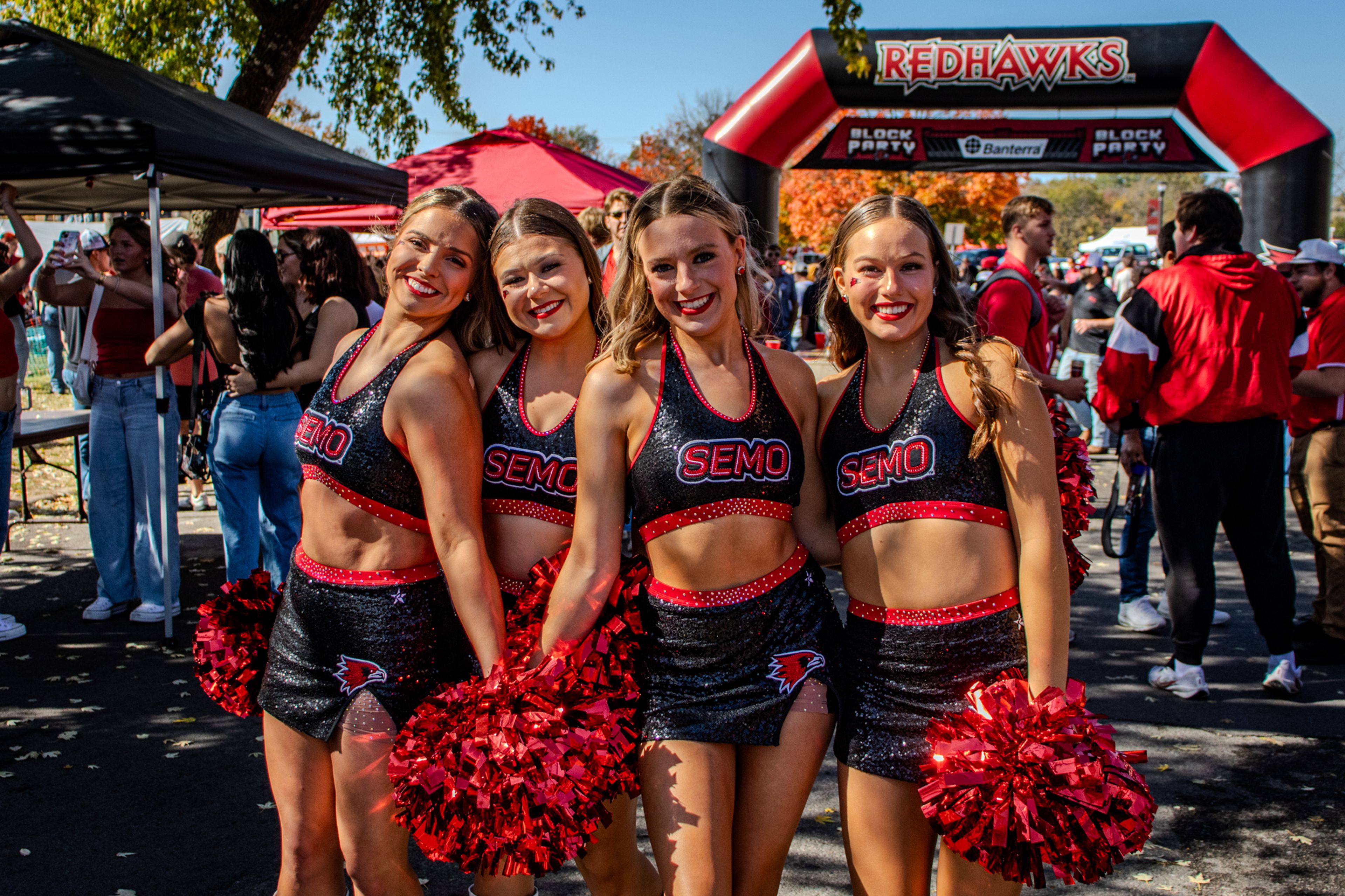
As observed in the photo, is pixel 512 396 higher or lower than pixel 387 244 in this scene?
lower

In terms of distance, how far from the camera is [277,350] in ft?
16.8

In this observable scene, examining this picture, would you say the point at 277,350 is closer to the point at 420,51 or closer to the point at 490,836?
the point at 490,836

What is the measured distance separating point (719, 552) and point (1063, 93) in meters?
10.2

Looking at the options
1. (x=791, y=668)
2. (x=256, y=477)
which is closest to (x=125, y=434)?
(x=256, y=477)

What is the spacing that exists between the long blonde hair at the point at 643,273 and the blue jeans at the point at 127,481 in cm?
398

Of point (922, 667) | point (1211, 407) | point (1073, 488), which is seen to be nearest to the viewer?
point (922, 667)

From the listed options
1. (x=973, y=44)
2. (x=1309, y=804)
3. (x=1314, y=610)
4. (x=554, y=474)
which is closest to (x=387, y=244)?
(x=554, y=474)

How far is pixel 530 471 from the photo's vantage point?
7.70 feet

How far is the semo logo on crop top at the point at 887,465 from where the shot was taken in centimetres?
219

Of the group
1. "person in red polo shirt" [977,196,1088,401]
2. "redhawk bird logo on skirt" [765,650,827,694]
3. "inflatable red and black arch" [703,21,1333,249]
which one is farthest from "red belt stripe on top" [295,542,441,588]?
"inflatable red and black arch" [703,21,1333,249]

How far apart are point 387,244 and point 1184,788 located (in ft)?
10.8

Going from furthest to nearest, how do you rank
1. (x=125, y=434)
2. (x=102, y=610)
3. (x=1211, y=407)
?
1. (x=102, y=610)
2. (x=125, y=434)
3. (x=1211, y=407)

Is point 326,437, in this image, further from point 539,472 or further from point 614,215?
point 614,215

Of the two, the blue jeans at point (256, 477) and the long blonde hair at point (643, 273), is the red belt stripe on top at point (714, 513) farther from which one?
the blue jeans at point (256, 477)
